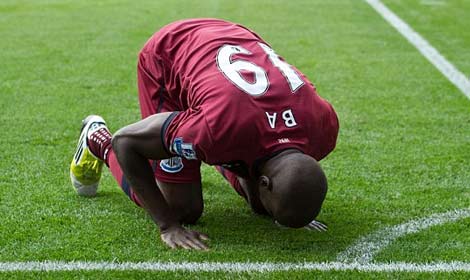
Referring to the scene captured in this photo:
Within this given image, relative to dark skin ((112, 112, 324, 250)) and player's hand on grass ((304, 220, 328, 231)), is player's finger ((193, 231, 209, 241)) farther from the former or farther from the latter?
player's hand on grass ((304, 220, 328, 231))

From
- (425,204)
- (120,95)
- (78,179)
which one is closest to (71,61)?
(120,95)

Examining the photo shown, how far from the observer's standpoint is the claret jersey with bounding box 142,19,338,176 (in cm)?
390

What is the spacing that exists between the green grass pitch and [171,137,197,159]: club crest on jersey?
479 millimetres

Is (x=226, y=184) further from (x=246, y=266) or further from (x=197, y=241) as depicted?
(x=246, y=266)

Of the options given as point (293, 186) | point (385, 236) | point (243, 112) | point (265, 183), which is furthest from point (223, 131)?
point (385, 236)

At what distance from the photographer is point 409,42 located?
10805 mm

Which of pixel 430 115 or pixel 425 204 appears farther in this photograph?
pixel 430 115

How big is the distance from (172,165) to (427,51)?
6.03m

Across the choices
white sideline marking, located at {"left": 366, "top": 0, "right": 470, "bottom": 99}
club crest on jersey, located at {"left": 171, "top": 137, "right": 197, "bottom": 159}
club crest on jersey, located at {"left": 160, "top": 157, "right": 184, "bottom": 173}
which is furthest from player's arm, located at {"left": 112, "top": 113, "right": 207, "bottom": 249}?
white sideline marking, located at {"left": 366, "top": 0, "right": 470, "bottom": 99}

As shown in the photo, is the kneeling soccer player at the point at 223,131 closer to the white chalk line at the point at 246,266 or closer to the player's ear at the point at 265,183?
the player's ear at the point at 265,183

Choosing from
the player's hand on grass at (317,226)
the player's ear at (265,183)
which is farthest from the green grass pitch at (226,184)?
the player's ear at (265,183)

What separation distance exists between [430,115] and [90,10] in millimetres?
7852

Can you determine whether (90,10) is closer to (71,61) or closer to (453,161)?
(71,61)

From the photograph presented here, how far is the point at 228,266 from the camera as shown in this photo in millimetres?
3977
